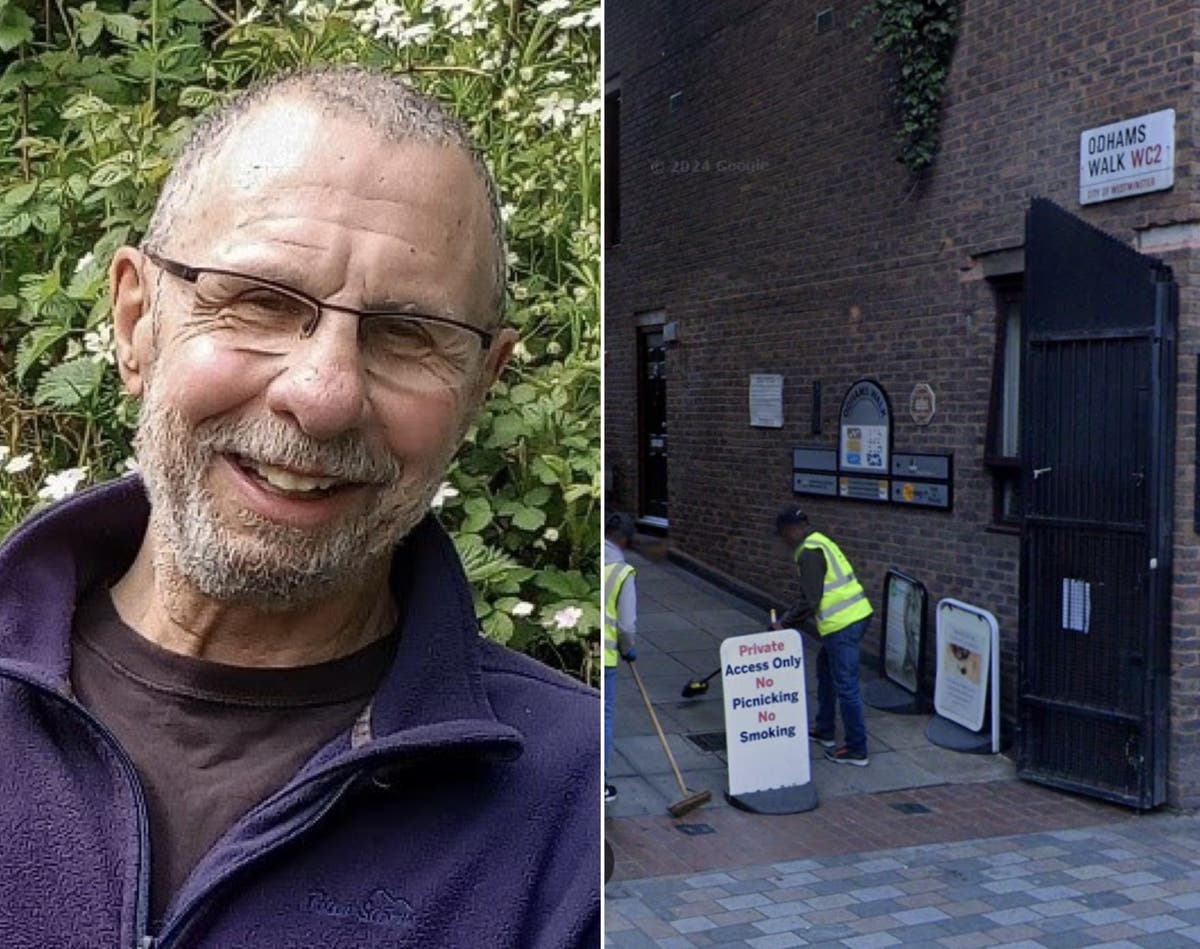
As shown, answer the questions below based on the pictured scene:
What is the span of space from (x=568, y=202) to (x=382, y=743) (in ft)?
1.29

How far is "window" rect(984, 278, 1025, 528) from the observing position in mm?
2111

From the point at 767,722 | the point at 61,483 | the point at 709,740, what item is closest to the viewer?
the point at 61,483

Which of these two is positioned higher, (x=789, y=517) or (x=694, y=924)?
(x=789, y=517)

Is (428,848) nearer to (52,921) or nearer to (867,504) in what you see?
(52,921)

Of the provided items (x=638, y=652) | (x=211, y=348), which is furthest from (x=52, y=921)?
(x=638, y=652)

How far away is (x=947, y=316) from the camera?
6.94ft

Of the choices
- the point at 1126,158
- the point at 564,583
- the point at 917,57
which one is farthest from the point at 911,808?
the point at 564,583

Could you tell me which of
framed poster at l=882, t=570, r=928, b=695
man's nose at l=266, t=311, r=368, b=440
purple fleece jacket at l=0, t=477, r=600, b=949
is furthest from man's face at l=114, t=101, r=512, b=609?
framed poster at l=882, t=570, r=928, b=695

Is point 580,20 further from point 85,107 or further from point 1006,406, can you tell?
point 1006,406

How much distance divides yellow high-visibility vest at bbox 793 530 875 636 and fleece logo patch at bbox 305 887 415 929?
146 cm

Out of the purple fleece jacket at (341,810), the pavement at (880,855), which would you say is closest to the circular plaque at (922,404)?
the pavement at (880,855)

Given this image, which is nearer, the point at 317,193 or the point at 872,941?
the point at 317,193

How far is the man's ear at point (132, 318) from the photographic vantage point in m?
0.69

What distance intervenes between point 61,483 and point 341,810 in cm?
29
